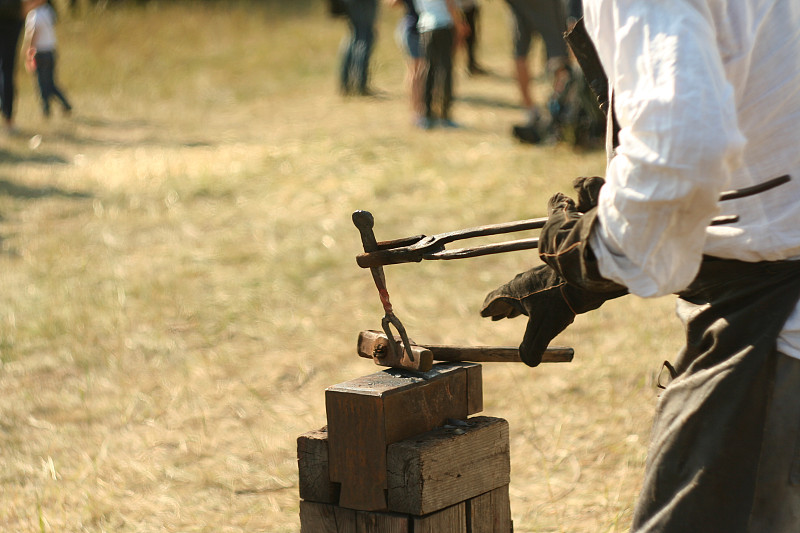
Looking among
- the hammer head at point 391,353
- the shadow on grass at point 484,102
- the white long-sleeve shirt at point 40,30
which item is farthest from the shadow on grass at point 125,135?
the hammer head at point 391,353

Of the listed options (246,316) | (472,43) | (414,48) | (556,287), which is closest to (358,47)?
(472,43)

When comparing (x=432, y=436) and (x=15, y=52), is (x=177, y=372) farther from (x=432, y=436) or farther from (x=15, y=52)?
(x=15, y=52)

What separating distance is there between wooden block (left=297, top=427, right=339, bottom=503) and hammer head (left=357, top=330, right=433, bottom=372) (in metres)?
0.18

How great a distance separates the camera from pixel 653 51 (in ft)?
4.36

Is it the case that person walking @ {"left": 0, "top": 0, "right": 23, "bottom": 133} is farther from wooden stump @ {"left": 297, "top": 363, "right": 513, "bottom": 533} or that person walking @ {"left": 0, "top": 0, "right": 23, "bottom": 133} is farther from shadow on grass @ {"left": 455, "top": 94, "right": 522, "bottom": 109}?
wooden stump @ {"left": 297, "top": 363, "right": 513, "bottom": 533}

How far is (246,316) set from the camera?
5.16 meters

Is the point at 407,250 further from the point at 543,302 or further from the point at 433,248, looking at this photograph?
the point at 543,302

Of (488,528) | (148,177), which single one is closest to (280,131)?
(148,177)

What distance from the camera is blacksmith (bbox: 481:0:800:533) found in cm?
131

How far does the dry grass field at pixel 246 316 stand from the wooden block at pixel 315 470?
1290 millimetres

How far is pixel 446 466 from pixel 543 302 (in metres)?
0.37

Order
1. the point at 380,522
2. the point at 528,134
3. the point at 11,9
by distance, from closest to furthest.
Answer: the point at 380,522 → the point at 528,134 → the point at 11,9

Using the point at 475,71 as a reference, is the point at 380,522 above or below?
below

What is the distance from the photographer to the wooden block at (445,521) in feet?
5.82
